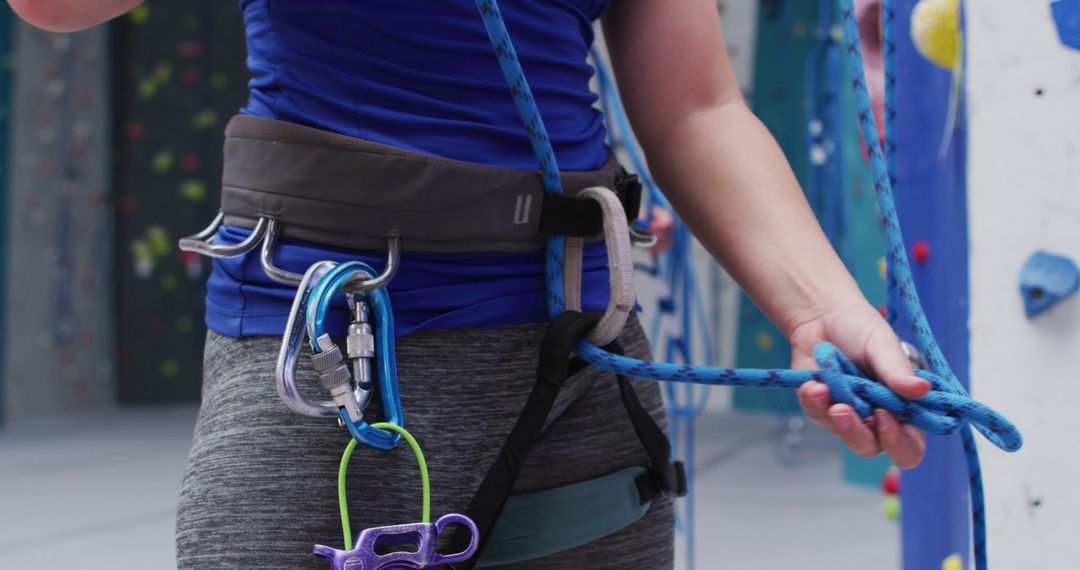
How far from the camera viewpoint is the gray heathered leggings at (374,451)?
0.62m

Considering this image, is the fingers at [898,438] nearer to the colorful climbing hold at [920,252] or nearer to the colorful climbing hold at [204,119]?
the colorful climbing hold at [920,252]

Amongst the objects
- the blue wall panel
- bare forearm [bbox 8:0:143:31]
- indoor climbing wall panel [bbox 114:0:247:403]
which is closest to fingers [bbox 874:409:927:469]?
bare forearm [bbox 8:0:143:31]

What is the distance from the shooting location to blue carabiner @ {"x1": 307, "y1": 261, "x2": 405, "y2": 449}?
0.60m

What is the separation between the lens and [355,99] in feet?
2.13

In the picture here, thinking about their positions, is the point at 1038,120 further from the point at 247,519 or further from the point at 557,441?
the point at 247,519

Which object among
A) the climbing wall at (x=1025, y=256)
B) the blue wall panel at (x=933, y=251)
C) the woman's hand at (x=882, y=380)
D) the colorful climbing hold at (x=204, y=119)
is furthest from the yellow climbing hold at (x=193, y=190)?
the woman's hand at (x=882, y=380)

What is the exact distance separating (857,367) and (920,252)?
99 centimetres

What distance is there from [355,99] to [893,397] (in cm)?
34

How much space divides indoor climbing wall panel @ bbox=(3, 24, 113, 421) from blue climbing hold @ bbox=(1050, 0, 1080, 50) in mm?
4851

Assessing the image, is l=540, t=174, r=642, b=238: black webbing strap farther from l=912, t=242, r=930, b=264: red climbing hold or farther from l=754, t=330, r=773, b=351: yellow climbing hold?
l=754, t=330, r=773, b=351: yellow climbing hold

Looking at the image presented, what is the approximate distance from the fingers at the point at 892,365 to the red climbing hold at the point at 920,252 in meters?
0.98

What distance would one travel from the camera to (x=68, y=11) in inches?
22.8

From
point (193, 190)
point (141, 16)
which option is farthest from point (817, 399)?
point (141, 16)

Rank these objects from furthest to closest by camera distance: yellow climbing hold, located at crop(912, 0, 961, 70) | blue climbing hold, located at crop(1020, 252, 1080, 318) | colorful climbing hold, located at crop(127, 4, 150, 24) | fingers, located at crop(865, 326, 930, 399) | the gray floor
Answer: colorful climbing hold, located at crop(127, 4, 150, 24), the gray floor, yellow climbing hold, located at crop(912, 0, 961, 70), blue climbing hold, located at crop(1020, 252, 1080, 318), fingers, located at crop(865, 326, 930, 399)
